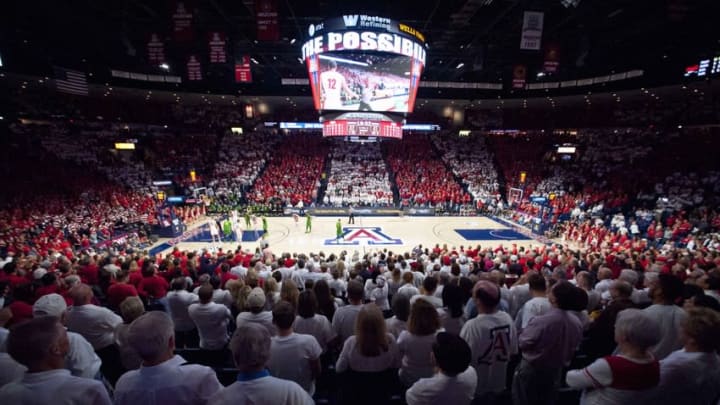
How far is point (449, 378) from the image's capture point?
2324mm

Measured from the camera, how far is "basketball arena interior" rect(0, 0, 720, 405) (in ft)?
9.05

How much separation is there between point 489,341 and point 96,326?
4.82m

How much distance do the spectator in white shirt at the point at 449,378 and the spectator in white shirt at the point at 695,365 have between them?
59.4 inches

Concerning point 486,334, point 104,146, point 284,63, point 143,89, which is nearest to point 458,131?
point 284,63

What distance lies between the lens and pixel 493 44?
2094cm

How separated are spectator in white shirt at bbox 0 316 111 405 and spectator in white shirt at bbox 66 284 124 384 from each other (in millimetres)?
2561

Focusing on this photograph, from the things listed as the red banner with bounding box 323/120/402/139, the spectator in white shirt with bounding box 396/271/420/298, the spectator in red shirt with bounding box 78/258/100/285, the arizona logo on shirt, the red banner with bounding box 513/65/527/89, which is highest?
the red banner with bounding box 513/65/527/89

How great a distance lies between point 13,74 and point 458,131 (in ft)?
129

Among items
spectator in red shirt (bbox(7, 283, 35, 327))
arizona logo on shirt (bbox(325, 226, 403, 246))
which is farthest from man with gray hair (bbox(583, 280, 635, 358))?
arizona logo on shirt (bbox(325, 226, 403, 246))

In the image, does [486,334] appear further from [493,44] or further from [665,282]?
[493,44]

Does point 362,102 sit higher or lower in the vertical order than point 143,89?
lower

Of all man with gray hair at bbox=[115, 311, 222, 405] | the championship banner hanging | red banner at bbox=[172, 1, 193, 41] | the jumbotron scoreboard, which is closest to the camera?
man with gray hair at bbox=[115, 311, 222, 405]

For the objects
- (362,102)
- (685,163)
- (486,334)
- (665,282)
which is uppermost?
(362,102)

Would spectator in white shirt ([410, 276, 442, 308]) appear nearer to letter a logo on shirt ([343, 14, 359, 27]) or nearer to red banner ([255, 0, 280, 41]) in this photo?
red banner ([255, 0, 280, 41])
